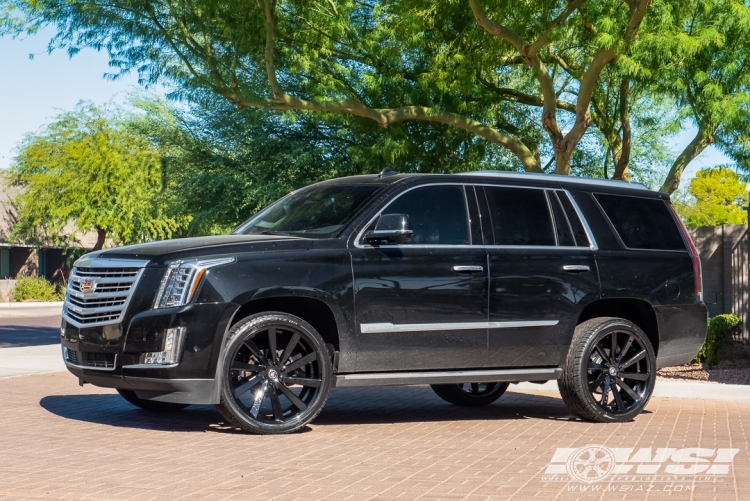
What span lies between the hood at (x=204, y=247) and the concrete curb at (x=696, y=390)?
16.5 ft

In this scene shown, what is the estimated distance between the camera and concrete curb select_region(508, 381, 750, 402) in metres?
12.4

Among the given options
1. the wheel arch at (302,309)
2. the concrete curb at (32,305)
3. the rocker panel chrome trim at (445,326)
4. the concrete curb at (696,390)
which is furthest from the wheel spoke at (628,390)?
the concrete curb at (32,305)

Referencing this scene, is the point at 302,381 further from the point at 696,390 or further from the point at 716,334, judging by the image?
the point at 716,334

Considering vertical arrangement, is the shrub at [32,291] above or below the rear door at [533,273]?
below

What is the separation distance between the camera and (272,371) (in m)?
8.72

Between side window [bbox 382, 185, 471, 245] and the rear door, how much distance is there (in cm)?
24

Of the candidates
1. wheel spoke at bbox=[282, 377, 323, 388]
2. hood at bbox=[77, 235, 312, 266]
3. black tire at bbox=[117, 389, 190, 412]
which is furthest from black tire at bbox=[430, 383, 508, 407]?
hood at bbox=[77, 235, 312, 266]

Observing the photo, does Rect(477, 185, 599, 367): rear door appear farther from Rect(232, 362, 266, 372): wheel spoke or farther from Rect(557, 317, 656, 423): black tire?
A: Rect(232, 362, 266, 372): wheel spoke

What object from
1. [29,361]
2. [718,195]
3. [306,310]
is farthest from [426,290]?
[718,195]

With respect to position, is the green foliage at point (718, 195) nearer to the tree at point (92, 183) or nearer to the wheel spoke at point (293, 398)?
the tree at point (92, 183)

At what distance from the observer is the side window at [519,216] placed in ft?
32.4

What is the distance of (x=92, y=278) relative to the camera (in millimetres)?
9055

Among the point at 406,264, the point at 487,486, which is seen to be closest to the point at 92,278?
the point at 406,264

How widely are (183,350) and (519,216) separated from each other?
3437 millimetres
